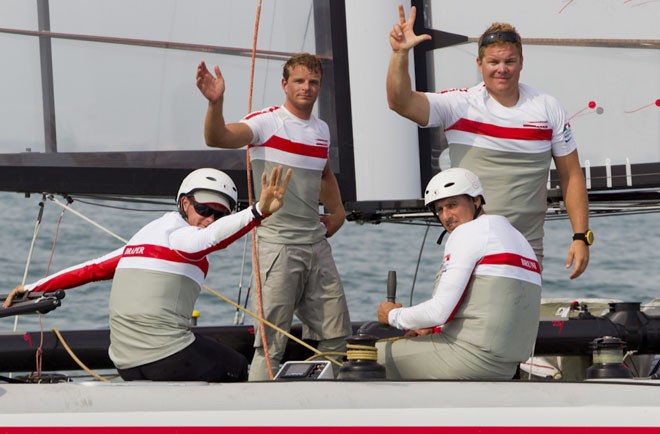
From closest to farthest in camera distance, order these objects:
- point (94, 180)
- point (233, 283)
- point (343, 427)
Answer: point (343, 427) < point (94, 180) < point (233, 283)

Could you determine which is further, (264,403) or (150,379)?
(150,379)

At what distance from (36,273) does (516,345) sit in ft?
33.4

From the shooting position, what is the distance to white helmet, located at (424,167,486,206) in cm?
360

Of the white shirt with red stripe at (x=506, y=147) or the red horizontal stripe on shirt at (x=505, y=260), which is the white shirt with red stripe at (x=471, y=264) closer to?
the red horizontal stripe on shirt at (x=505, y=260)

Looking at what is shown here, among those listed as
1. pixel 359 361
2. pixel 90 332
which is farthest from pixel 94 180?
pixel 359 361

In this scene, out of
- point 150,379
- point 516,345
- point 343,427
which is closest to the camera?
point 343,427

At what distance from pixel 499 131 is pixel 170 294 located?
3.31 ft

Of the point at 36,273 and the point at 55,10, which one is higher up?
the point at 55,10

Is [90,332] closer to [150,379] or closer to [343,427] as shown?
[150,379]

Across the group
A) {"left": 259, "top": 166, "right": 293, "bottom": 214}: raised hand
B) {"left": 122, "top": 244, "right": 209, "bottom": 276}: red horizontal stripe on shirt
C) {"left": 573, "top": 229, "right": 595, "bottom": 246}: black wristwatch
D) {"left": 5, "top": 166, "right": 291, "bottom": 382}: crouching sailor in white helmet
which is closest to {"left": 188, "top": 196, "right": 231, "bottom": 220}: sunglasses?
{"left": 5, "top": 166, "right": 291, "bottom": 382}: crouching sailor in white helmet

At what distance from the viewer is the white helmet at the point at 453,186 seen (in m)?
3.60

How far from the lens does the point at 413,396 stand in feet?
11.2

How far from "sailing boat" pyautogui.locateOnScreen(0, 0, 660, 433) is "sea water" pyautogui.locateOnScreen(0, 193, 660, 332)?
5798 mm

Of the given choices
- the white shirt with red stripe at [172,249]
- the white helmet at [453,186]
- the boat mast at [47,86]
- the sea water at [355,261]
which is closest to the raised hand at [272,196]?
the white shirt with red stripe at [172,249]
